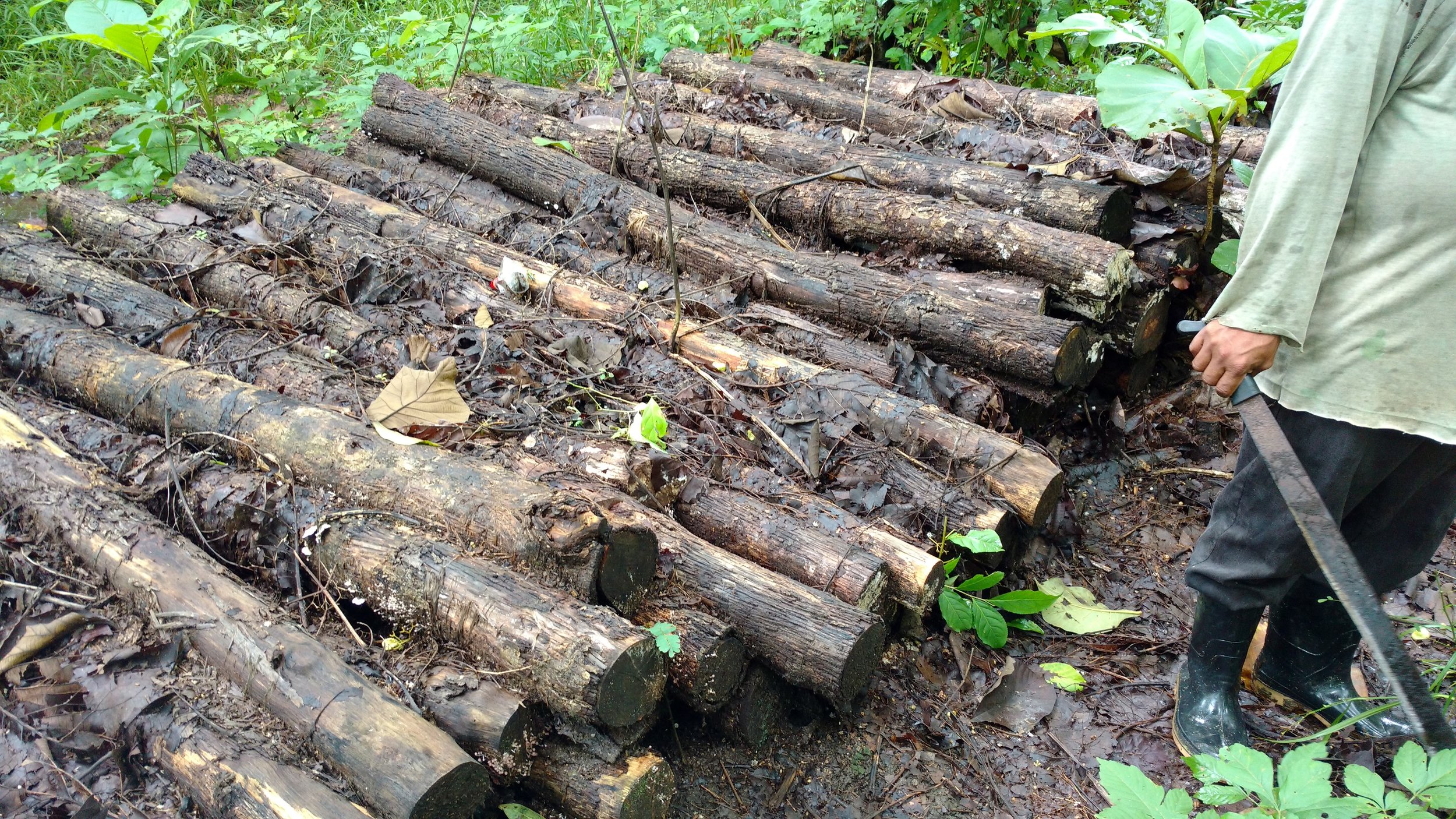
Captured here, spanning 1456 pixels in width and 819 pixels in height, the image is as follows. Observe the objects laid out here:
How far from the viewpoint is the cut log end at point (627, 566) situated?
238 centimetres

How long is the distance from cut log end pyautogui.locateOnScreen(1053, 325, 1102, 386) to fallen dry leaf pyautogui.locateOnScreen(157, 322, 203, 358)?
130 inches

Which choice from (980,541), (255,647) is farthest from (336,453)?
(980,541)

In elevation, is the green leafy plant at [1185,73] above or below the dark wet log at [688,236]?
above

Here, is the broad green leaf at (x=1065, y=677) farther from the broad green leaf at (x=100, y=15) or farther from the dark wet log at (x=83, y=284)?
the broad green leaf at (x=100, y=15)

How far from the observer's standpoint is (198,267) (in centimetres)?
403

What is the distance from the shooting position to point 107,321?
3.73 m

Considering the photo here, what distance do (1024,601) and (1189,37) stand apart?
7.14 feet

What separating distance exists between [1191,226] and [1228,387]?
1931mm

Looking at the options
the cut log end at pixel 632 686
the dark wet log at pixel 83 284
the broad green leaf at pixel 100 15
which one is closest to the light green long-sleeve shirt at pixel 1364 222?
the cut log end at pixel 632 686

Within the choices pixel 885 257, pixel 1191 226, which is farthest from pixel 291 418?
pixel 1191 226

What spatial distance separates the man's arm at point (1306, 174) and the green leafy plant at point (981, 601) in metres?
1.01

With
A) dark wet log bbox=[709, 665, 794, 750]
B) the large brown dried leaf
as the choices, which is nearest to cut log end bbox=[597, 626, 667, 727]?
dark wet log bbox=[709, 665, 794, 750]

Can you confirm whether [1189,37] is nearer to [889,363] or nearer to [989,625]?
[889,363]

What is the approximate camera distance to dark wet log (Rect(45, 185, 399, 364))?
11.8 ft
